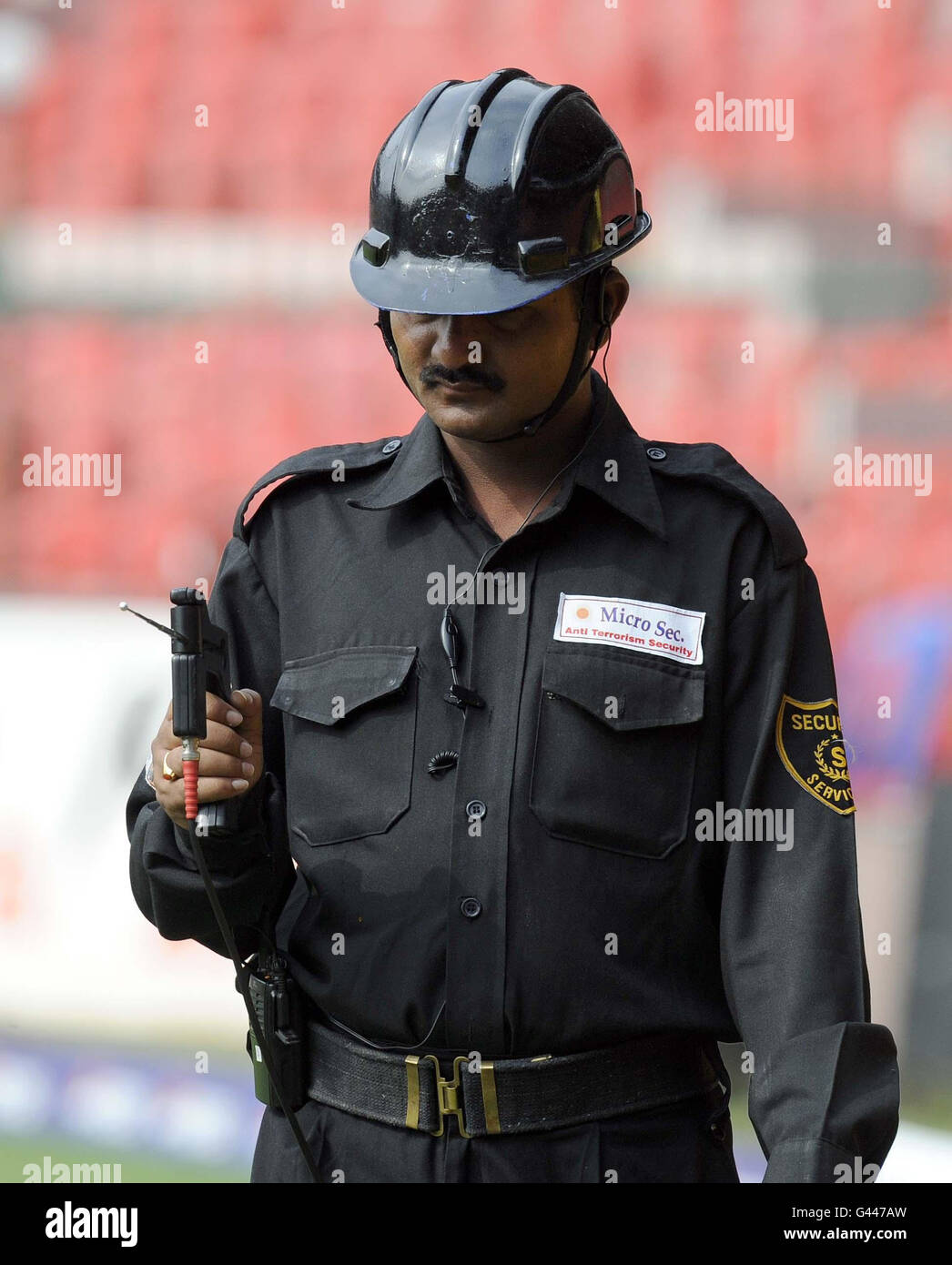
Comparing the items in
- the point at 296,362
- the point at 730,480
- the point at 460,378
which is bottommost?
the point at 730,480

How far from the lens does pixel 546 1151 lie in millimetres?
Result: 1843

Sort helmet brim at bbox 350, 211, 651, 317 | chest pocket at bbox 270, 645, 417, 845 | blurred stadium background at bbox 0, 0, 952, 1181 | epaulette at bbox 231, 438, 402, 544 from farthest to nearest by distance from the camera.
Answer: blurred stadium background at bbox 0, 0, 952, 1181 → epaulette at bbox 231, 438, 402, 544 → chest pocket at bbox 270, 645, 417, 845 → helmet brim at bbox 350, 211, 651, 317

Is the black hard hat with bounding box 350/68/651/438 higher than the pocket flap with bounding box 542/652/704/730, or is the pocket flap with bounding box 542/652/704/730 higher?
the black hard hat with bounding box 350/68/651/438

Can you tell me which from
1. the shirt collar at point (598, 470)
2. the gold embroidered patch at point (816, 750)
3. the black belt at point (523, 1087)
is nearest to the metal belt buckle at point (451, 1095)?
the black belt at point (523, 1087)

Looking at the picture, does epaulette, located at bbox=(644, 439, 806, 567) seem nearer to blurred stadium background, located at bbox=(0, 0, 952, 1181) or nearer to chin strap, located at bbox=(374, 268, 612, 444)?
chin strap, located at bbox=(374, 268, 612, 444)

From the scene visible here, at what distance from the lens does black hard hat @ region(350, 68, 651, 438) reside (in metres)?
1.82

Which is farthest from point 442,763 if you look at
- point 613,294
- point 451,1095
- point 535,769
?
point 613,294

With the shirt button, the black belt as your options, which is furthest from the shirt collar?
the black belt

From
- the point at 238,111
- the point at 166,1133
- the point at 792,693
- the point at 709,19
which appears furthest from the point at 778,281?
the point at 166,1133

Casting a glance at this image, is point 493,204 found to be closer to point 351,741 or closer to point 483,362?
point 483,362

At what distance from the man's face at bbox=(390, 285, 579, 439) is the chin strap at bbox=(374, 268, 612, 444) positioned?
0.06 ft

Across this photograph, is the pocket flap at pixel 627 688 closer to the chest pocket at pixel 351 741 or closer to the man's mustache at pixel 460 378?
the chest pocket at pixel 351 741

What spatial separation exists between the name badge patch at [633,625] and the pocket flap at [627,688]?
2 cm

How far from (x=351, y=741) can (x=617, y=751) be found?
0.33 metres
